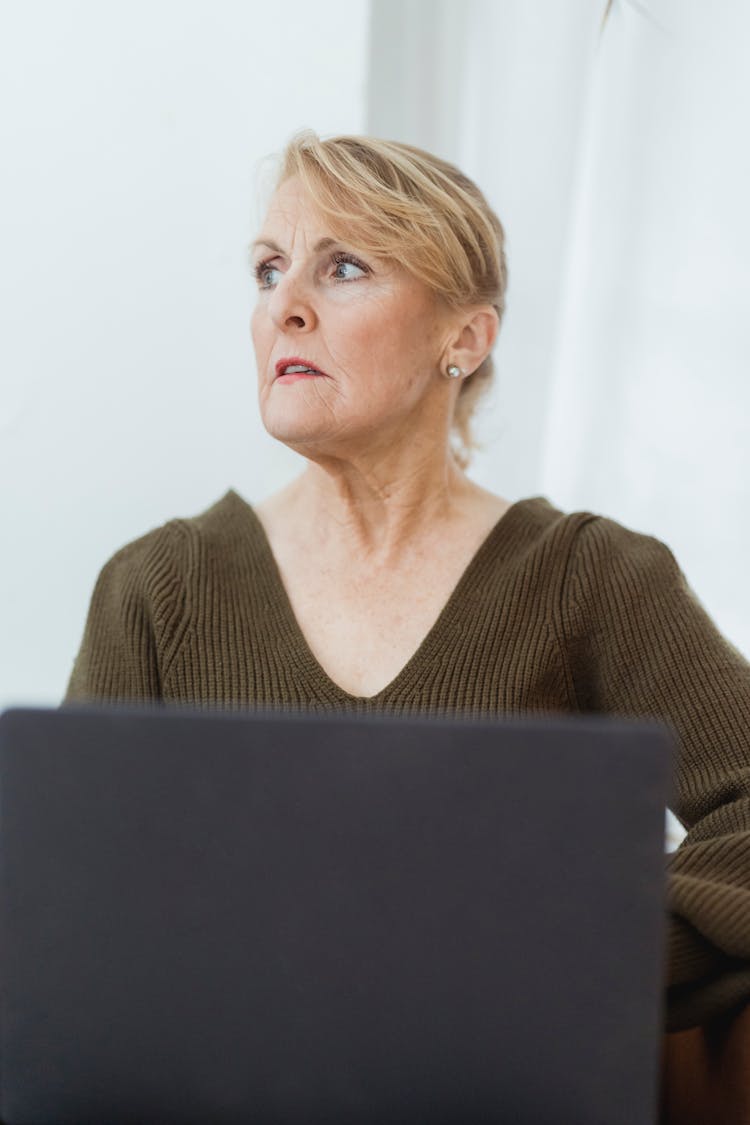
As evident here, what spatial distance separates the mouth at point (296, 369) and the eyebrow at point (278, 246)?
138mm

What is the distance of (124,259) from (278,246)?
0.42m

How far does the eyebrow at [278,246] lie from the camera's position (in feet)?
4.91

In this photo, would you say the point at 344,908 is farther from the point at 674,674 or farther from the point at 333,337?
the point at 333,337

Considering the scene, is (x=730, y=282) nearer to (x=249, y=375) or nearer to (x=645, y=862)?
(x=249, y=375)

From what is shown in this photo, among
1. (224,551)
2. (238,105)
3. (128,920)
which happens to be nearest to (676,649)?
(224,551)

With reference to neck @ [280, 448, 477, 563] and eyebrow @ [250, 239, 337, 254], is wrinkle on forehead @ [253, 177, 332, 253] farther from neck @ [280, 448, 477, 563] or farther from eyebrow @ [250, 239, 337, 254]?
neck @ [280, 448, 477, 563]

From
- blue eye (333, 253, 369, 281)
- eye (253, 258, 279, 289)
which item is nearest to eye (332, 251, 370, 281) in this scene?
blue eye (333, 253, 369, 281)

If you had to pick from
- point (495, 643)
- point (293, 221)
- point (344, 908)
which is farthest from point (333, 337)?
point (344, 908)

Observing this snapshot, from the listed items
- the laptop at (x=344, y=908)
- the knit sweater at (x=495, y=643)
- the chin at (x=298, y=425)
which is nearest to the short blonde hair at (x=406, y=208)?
the chin at (x=298, y=425)

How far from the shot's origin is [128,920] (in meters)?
0.78

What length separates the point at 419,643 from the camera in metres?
1.48

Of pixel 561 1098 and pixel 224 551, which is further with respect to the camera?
pixel 224 551

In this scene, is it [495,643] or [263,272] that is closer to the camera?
[495,643]

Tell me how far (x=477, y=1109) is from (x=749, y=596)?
3.89ft
